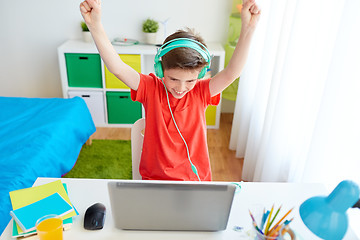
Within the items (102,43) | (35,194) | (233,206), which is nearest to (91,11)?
(102,43)

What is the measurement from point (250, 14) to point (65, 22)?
2.54 m

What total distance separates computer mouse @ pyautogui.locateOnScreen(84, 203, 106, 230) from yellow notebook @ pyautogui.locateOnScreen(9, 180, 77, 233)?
0.16 ft

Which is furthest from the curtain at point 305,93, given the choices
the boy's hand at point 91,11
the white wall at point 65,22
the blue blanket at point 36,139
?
the blue blanket at point 36,139

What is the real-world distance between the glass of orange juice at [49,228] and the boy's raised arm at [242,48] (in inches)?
30.1

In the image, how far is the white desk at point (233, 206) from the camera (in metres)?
1.00

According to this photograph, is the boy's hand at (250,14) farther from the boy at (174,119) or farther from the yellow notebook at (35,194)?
the yellow notebook at (35,194)

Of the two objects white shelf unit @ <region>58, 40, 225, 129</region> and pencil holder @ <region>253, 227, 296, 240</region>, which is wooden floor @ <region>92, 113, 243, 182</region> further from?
pencil holder @ <region>253, 227, 296, 240</region>

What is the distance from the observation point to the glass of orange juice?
3.02 feet

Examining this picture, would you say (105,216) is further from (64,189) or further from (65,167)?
(65,167)

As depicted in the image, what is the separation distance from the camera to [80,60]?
2.98 metres

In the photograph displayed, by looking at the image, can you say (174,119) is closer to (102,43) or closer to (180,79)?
(180,79)

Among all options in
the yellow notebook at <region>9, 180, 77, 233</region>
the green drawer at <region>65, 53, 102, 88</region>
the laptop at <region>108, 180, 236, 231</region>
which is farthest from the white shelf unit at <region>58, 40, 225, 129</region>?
the laptop at <region>108, 180, 236, 231</region>

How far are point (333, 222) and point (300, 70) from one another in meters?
1.16

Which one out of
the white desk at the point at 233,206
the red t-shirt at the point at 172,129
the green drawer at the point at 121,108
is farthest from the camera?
the green drawer at the point at 121,108
